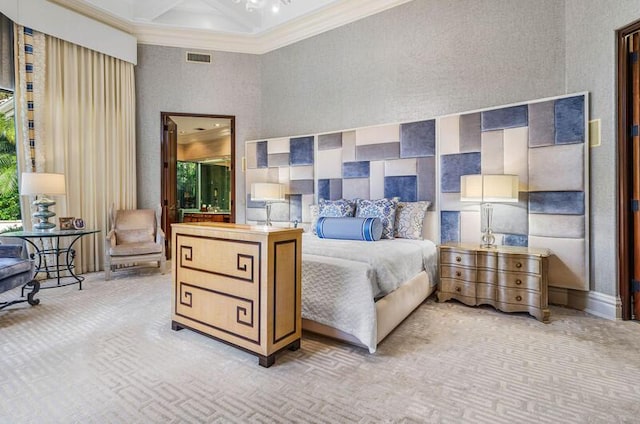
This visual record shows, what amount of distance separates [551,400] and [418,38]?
412 centimetres

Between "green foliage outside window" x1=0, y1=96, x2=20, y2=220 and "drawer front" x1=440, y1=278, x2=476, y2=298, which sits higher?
"green foliage outside window" x1=0, y1=96, x2=20, y2=220

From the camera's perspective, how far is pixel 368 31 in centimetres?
467

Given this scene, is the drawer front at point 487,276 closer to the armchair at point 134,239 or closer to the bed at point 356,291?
the bed at point 356,291

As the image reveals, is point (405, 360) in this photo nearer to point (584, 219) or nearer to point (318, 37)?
point (584, 219)

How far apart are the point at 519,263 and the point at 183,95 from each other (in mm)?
5353

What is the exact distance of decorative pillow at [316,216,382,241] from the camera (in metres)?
3.39

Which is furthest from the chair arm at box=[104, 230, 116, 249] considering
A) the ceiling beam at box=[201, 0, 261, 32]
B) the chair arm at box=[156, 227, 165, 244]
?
the ceiling beam at box=[201, 0, 261, 32]

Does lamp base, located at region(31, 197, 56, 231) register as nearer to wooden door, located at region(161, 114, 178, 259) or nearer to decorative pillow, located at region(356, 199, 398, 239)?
wooden door, located at region(161, 114, 178, 259)

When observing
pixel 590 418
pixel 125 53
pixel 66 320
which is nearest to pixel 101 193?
pixel 125 53

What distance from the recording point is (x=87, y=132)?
4738mm

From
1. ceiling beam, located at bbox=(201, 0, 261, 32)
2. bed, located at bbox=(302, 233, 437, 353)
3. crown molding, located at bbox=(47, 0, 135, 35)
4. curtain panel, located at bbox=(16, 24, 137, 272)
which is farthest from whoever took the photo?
ceiling beam, located at bbox=(201, 0, 261, 32)

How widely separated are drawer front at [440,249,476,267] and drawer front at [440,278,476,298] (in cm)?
20

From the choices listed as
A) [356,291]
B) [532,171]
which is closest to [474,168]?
[532,171]

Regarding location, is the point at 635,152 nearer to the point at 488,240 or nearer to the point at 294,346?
the point at 488,240
